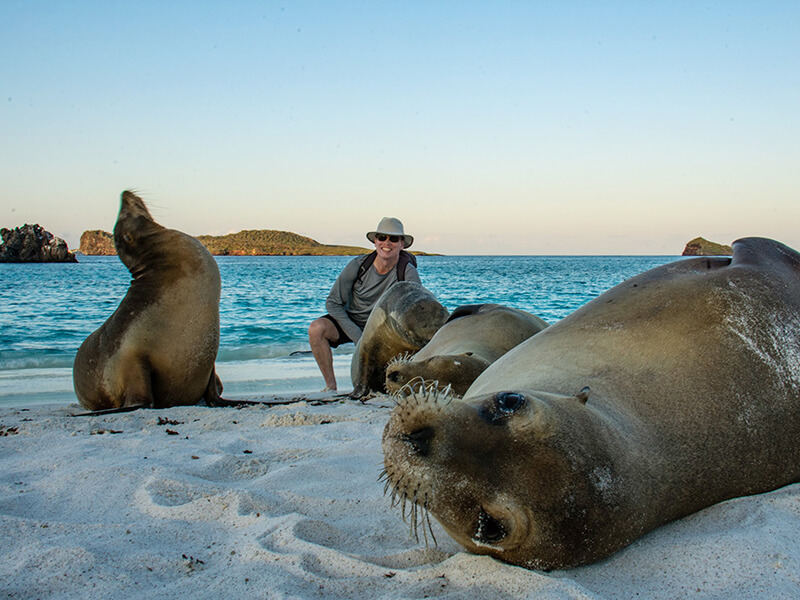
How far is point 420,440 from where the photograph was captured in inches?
75.4

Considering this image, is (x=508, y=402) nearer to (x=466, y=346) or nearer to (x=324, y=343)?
(x=466, y=346)

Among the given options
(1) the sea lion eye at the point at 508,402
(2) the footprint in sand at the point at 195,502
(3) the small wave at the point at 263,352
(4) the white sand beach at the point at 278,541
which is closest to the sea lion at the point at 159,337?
(4) the white sand beach at the point at 278,541

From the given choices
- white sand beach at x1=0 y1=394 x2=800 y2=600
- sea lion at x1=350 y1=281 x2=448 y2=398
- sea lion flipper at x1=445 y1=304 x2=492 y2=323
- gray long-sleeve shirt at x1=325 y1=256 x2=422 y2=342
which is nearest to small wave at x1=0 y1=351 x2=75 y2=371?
gray long-sleeve shirt at x1=325 y1=256 x2=422 y2=342

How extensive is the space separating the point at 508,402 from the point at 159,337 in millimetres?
4121

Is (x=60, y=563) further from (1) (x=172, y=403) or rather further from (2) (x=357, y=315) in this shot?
(2) (x=357, y=315)

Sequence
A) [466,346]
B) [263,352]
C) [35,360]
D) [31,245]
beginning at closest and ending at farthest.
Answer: [466,346], [35,360], [263,352], [31,245]

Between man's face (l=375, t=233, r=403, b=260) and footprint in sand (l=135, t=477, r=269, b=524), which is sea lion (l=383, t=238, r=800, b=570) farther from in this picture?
man's face (l=375, t=233, r=403, b=260)

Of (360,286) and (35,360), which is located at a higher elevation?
(360,286)

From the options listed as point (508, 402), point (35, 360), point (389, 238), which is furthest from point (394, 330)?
point (35, 360)

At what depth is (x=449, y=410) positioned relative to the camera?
198 cm

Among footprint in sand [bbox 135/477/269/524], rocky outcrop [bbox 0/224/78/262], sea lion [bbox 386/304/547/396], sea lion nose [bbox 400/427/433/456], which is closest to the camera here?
sea lion nose [bbox 400/427/433/456]

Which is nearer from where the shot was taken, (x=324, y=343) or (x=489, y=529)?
(x=489, y=529)

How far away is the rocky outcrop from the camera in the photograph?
73.6 meters

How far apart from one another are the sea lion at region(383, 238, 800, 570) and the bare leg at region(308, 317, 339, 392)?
15.1 ft
